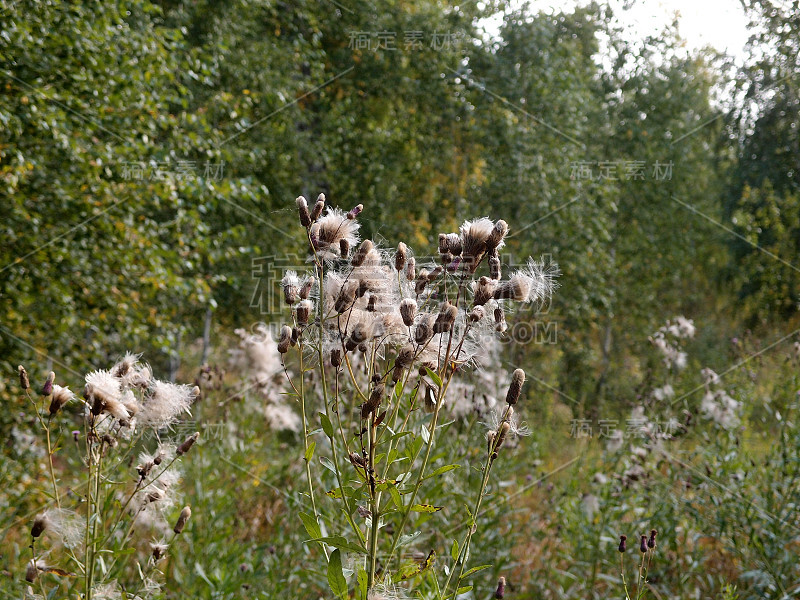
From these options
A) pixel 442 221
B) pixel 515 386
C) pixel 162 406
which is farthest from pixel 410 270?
pixel 442 221

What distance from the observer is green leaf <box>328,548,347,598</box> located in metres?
1.42

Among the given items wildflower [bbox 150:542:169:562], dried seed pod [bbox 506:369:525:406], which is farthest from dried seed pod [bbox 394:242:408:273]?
wildflower [bbox 150:542:169:562]

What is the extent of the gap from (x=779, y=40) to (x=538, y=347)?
19.7ft

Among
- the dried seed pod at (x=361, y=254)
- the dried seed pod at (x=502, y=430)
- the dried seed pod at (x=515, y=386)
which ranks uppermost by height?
the dried seed pod at (x=361, y=254)

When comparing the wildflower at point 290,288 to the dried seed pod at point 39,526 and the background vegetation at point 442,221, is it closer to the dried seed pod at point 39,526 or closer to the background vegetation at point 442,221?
the background vegetation at point 442,221

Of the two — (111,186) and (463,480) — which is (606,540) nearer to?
(463,480)

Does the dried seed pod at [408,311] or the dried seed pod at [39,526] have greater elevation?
the dried seed pod at [408,311]

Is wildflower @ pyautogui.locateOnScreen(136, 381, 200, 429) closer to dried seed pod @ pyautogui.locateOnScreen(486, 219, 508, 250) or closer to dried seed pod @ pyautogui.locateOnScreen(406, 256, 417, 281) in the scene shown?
dried seed pod @ pyautogui.locateOnScreen(406, 256, 417, 281)

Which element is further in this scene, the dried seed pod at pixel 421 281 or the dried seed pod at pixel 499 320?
the dried seed pod at pixel 421 281

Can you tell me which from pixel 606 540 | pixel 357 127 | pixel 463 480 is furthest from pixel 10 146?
pixel 357 127

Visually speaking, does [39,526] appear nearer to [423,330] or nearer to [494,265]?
[423,330]

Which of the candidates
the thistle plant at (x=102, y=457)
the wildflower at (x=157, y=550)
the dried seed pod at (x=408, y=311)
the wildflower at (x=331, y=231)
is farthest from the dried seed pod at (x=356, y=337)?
the wildflower at (x=157, y=550)

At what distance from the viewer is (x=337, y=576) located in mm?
1416

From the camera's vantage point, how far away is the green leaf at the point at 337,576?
1.42 metres
